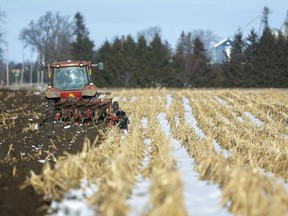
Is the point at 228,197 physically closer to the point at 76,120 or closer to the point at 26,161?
the point at 26,161

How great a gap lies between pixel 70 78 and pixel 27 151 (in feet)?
20.5

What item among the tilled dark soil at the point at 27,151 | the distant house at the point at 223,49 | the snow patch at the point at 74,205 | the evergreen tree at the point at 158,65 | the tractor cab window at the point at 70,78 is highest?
the distant house at the point at 223,49

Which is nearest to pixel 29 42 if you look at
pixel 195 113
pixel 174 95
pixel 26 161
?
pixel 174 95

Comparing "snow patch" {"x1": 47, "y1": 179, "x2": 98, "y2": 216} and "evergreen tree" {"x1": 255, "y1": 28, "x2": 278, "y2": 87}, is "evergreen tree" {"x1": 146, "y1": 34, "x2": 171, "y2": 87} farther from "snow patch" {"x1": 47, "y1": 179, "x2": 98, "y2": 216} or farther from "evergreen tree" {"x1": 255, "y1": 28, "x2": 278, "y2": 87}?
"snow patch" {"x1": 47, "y1": 179, "x2": 98, "y2": 216}

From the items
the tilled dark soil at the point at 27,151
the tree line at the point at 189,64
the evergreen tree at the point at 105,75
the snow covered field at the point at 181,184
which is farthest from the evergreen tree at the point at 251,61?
the snow covered field at the point at 181,184

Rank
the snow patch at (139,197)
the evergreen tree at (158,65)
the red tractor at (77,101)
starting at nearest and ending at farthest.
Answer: the snow patch at (139,197) < the red tractor at (77,101) < the evergreen tree at (158,65)

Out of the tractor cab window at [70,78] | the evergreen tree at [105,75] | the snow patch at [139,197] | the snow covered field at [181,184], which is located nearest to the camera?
the snow covered field at [181,184]

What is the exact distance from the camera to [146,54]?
57.3 metres

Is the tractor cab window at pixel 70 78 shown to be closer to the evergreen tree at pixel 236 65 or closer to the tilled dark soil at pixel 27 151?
the tilled dark soil at pixel 27 151

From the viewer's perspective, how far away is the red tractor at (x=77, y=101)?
14.6 m

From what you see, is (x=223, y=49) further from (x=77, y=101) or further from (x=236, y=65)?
(x=77, y=101)

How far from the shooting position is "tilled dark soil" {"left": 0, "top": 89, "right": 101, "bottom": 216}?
571cm

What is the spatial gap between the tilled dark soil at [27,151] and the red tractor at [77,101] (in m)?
0.71

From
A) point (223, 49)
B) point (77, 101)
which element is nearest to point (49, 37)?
point (223, 49)
